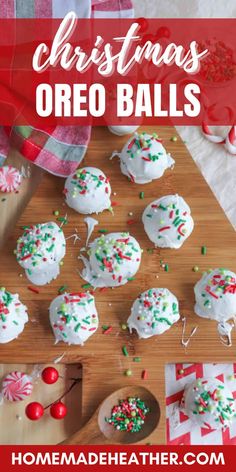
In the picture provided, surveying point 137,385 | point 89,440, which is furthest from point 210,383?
point 89,440

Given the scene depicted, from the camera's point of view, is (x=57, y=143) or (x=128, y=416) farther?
(x=57, y=143)

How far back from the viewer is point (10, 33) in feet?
5.49

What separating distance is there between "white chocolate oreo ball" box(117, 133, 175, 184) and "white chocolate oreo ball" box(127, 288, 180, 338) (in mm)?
321

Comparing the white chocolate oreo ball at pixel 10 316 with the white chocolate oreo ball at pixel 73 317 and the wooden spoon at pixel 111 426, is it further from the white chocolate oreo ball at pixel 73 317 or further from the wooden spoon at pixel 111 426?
the wooden spoon at pixel 111 426

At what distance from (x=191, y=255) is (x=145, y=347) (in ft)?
0.94

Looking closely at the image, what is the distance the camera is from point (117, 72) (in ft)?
6.02

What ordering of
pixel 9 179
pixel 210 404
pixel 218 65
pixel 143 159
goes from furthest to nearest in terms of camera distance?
pixel 218 65 → pixel 9 179 → pixel 143 159 → pixel 210 404

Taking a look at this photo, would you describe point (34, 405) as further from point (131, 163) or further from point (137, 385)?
point (131, 163)

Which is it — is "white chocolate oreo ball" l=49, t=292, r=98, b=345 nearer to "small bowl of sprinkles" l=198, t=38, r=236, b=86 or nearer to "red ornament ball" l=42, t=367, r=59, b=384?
"red ornament ball" l=42, t=367, r=59, b=384

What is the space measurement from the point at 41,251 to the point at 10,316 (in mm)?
191

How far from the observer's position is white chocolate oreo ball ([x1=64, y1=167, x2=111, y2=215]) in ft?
5.60

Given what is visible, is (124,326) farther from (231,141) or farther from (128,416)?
(231,141)
